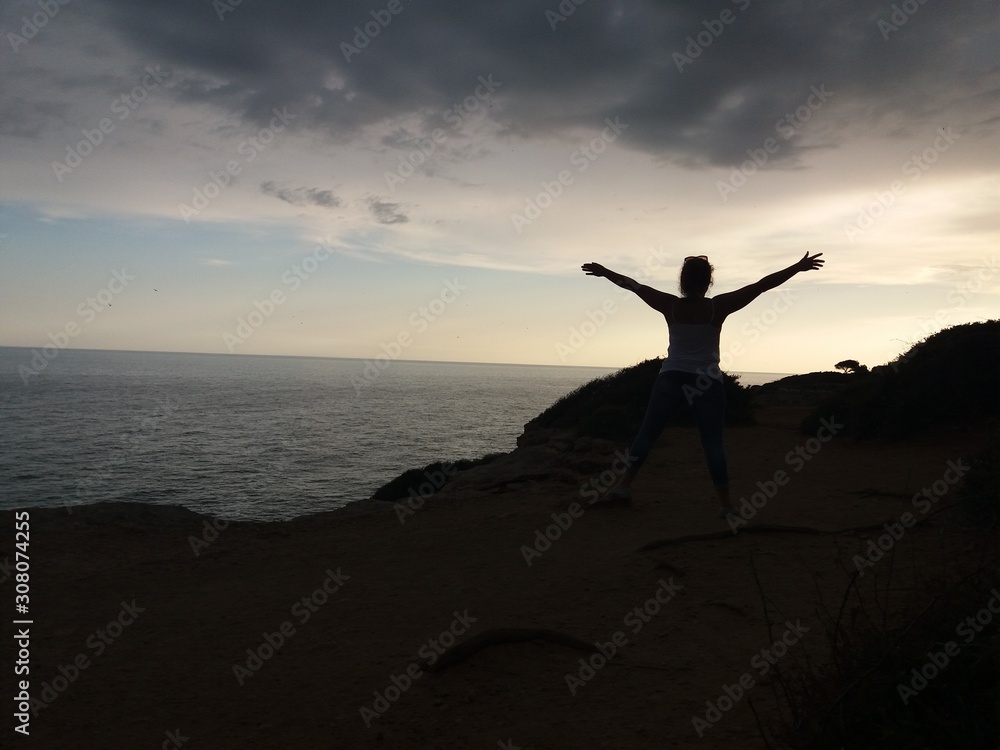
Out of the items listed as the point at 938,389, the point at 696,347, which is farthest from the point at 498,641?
the point at 938,389

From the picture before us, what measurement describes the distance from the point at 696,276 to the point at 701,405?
128cm

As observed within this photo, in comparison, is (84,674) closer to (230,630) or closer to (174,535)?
(230,630)

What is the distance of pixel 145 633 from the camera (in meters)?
5.23

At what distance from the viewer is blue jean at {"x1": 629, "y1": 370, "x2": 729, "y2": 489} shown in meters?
6.51

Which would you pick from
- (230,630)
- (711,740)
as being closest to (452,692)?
(711,740)

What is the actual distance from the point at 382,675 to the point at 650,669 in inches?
64.4

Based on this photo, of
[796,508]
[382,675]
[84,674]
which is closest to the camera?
[382,675]
